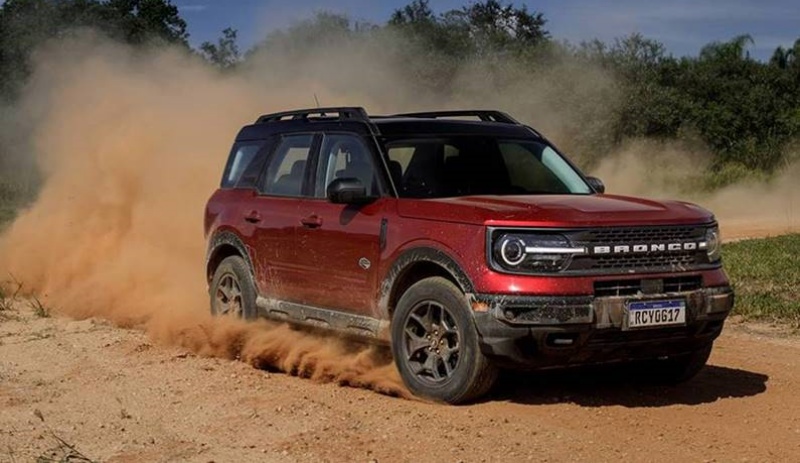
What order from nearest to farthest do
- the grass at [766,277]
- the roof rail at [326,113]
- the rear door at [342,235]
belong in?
the rear door at [342,235] → the roof rail at [326,113] → the grass at [766,277]

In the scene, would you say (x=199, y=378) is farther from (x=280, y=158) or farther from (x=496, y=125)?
(x=496, y=125)

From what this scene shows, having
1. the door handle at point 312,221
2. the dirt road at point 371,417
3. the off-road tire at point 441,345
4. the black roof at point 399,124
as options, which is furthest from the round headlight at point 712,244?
the door handle at point 312,221

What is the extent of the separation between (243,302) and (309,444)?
326 cm

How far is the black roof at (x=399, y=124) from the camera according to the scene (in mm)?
8820

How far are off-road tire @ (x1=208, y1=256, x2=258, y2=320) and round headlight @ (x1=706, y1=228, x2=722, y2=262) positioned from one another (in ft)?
11.9

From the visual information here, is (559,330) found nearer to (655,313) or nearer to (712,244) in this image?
(655,313)

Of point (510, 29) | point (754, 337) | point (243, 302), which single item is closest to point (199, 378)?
point (243, 302)

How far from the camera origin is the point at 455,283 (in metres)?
7.59

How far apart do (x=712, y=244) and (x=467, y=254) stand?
1618 millimetres

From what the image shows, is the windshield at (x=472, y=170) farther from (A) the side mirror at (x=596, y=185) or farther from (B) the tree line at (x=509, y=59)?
(B) the tree line at (x=509, y=59)

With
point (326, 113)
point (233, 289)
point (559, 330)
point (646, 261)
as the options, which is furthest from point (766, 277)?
point (559, 330)

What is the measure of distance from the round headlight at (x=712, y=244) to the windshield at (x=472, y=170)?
1.27 m

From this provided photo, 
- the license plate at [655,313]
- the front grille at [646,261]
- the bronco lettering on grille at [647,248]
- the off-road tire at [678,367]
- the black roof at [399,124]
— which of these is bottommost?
the off-road tire at [678,367]

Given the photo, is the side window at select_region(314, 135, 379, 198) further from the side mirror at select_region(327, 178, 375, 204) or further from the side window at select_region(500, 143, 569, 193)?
the side window at select_region(500, 143, 569, 193)
